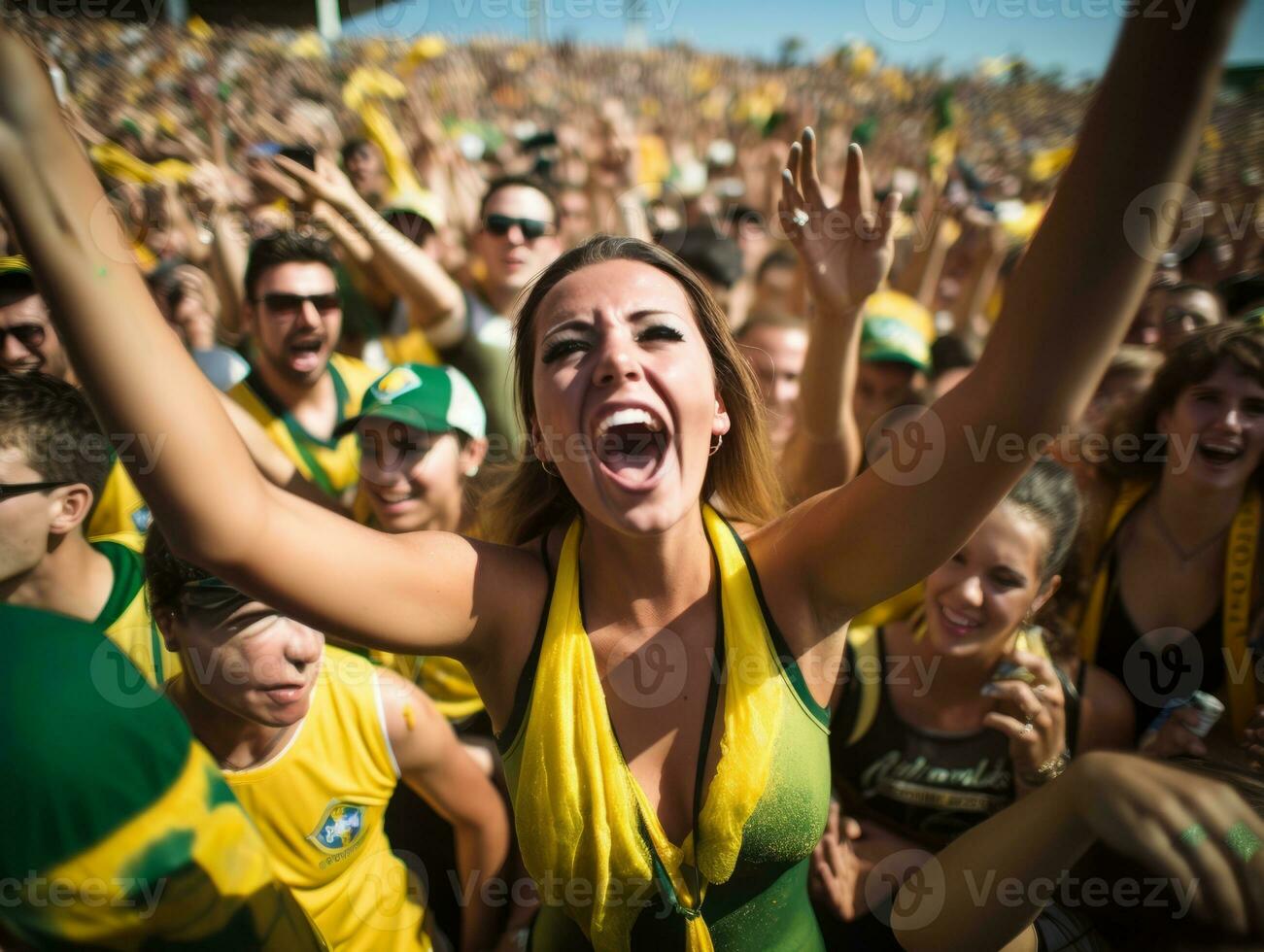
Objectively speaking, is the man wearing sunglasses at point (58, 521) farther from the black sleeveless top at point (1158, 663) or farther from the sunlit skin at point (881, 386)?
the sunlit skin at point (881, 386)

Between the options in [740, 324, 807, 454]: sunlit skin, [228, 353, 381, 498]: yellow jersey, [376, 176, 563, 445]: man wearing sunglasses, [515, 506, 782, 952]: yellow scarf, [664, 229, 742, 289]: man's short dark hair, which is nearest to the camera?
[515, 506, 782, 952]: yellow scarf

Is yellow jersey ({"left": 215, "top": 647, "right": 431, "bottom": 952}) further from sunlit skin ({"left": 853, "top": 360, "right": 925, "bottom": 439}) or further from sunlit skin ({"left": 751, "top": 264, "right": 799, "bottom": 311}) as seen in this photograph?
sunlit skin ({"left": 751, "top": 264, "right": 799, "bottom": 311})

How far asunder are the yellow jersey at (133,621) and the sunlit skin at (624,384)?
118 cm

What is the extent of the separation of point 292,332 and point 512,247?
1.26 metres

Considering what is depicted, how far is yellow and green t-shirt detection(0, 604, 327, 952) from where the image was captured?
0.98 meters

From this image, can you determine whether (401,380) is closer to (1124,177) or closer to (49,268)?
(49,268)

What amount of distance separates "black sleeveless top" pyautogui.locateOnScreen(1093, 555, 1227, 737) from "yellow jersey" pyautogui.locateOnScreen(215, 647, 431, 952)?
78.5 inches

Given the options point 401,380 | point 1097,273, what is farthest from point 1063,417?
point 401,380

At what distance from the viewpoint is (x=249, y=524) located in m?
1.08

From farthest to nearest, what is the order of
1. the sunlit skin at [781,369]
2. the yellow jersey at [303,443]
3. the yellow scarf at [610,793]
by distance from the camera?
the sunlit skin at [781,369] < the yellow jersey at [303,443] < the yellow scarf at [610,793]

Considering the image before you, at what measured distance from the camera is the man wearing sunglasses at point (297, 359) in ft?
10.4

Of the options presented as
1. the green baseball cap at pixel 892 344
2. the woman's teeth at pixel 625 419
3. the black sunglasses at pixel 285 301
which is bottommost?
the green baseball cap at pixel 892 344

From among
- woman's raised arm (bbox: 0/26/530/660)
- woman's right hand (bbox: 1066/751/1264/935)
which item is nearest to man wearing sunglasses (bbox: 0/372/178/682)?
woman's raised arm (bbox: 0/26/530/660)

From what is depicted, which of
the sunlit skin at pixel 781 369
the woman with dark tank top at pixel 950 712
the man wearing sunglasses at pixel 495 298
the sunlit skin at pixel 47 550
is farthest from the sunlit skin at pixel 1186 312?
the sunlit skin at pixel 47 550
